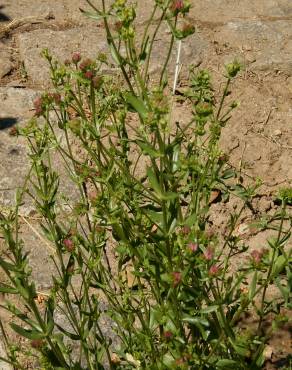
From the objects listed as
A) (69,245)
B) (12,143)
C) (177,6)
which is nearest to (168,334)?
(69,245)

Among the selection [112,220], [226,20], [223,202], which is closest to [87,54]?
[226,20]

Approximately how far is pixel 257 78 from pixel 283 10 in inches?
38.4

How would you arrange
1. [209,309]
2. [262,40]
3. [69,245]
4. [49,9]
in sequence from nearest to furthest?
[209,309], [69,245], [262,40], [49,9]

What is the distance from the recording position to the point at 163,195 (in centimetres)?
210

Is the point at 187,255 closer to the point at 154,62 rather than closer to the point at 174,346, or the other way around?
the point at 174,346

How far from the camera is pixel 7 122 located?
417 centimetres

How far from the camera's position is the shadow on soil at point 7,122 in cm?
414

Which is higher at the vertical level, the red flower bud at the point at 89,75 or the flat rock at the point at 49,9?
the red flower bud at the point at 89,75

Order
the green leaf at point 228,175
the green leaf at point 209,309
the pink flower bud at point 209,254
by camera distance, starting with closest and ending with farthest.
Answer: the pink flower bud at point 209,254 < the green leaf at point 209,309 < the green leaf at point 228,175

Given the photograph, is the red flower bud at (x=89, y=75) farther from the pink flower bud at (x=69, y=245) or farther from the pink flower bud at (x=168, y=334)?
the pink flower bud at (x=168, y=334)

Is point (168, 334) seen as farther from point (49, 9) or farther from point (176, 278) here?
point (49, 9)

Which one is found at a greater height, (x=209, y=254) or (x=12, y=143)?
(x=209, y=254)

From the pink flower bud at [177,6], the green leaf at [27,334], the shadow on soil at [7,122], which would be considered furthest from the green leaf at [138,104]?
the shadow on soil at [7,122]

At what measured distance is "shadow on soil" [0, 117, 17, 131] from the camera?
13.6 feet
